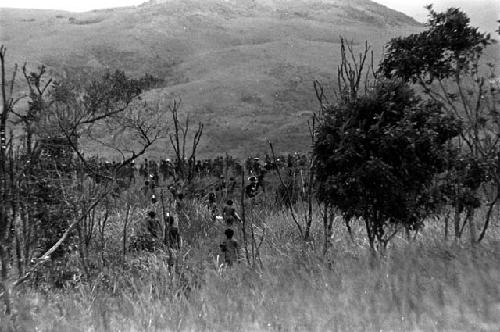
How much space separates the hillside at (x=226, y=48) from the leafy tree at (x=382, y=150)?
99.0 feet

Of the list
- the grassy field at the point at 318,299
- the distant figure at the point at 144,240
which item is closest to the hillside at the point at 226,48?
the distant figure at the point at 144,240

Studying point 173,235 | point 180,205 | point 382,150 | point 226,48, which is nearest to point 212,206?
point 180,205

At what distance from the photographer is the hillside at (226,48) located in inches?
2002

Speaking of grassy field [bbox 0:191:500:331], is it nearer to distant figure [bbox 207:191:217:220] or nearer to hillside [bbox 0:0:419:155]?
distant figure [bbox 207:191:217:220]

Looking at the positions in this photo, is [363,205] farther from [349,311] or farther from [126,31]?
[126,31]

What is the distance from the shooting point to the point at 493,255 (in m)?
8.20

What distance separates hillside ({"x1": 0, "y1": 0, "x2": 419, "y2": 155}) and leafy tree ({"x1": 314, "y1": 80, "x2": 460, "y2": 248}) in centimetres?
3017

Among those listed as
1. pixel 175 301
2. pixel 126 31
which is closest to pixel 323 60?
pixel 126 31

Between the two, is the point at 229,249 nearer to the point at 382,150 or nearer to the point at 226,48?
the point at 382,150

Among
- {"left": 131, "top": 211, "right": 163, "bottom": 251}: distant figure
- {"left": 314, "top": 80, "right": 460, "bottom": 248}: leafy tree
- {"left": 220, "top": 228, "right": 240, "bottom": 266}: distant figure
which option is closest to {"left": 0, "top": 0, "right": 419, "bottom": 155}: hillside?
{"left": 131, "top": 211, "right": 163, "bottom": 251}: distant figure

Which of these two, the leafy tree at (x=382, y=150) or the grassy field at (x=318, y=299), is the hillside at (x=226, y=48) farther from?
the grassy field at (x=318, y=299)

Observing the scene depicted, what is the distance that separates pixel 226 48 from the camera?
259 ft

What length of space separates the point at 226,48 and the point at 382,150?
72588 millimetres

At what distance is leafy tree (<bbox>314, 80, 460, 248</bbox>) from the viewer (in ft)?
28.3
